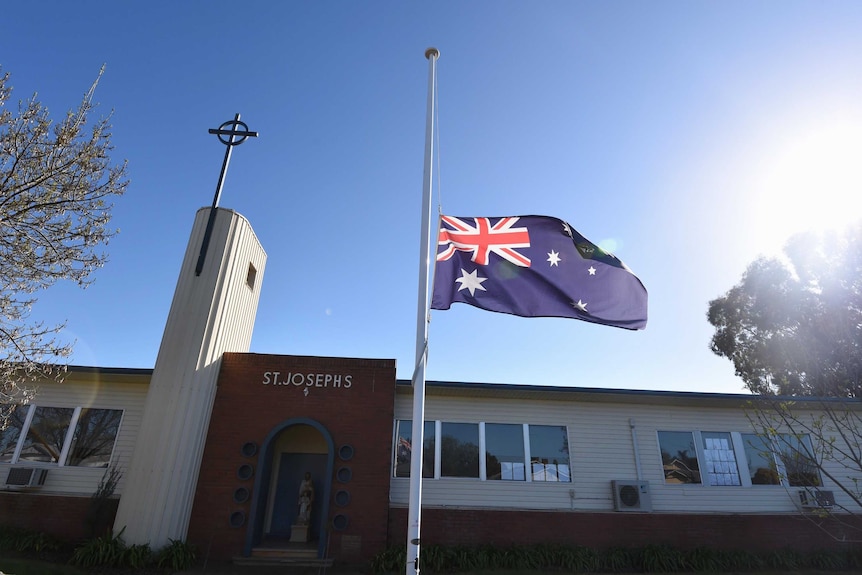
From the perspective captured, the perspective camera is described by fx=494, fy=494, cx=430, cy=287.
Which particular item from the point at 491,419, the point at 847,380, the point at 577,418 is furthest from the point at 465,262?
the point at 847,380

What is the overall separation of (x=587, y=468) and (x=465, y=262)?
832cm

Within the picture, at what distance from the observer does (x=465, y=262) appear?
7305 mm

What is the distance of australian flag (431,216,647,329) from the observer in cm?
717

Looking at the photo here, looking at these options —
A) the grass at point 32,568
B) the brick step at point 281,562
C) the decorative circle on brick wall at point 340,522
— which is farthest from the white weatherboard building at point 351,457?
the grass at point 32,568

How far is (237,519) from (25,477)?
5.26m

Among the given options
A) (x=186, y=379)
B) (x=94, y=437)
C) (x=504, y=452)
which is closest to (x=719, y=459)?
(x=504, y=452)

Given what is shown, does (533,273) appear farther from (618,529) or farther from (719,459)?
(719,459)

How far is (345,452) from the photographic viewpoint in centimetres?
1170

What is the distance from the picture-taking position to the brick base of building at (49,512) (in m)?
11.2

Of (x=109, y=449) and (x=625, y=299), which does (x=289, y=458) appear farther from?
(x=625, y=299)

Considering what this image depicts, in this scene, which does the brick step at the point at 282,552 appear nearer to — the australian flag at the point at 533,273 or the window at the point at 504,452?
the window at the point at 504,452

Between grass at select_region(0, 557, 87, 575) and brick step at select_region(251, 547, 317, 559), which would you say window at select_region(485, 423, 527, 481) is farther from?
grass at select_region(0, 557, 87, 575)

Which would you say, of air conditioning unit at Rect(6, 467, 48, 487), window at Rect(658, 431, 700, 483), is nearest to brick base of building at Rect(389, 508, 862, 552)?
window at Rect(658, 431, 700, 483)

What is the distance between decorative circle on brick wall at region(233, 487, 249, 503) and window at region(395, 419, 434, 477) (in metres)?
3.52
